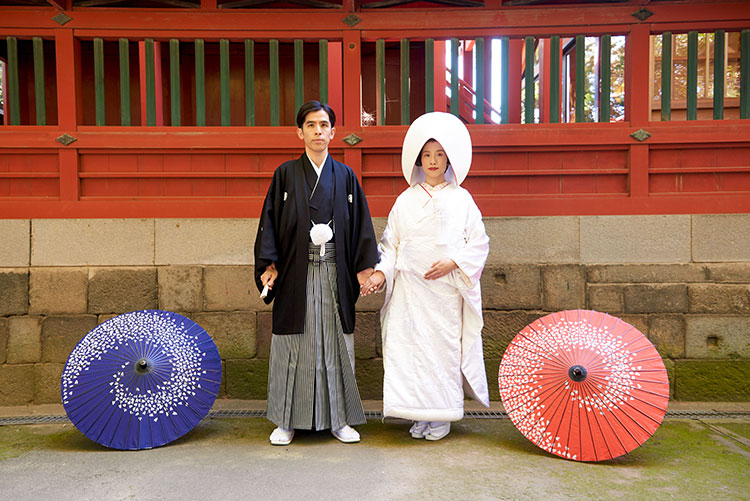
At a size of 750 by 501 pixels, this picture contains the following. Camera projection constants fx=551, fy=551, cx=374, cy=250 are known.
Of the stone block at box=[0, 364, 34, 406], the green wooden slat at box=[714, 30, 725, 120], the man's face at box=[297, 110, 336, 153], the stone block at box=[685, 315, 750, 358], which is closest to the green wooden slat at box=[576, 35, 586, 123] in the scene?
the green wooden slat at box=[714, 30, 725, 120]

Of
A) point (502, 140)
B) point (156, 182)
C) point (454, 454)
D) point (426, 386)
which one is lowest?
point (454, 454)

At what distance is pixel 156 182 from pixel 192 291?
3.07ft

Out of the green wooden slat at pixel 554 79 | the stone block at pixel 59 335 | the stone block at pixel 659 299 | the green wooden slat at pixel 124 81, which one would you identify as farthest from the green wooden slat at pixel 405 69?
the stone block at pixel 59 335

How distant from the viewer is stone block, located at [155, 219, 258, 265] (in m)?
4.44

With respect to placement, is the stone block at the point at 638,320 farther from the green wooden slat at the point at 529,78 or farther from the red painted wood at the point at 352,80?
the red painted wood at the point at 352,80

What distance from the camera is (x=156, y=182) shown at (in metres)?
4.48

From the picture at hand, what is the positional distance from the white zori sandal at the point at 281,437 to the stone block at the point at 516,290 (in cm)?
185

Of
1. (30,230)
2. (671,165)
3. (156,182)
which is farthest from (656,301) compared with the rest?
(30,230)

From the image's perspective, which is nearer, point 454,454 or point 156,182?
point 454,454

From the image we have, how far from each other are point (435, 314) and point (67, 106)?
3.38 metres

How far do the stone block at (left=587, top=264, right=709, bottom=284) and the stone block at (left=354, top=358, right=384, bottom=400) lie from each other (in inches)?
72.9

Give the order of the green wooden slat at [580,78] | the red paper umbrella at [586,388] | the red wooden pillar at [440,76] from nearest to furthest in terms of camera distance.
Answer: the red paper umbrella at [586,388]
the green wooden slat at [580,78]
the red wooden pillar at [440,76]

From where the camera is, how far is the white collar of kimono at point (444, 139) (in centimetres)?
345

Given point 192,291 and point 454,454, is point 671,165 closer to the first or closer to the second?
point 454,454
